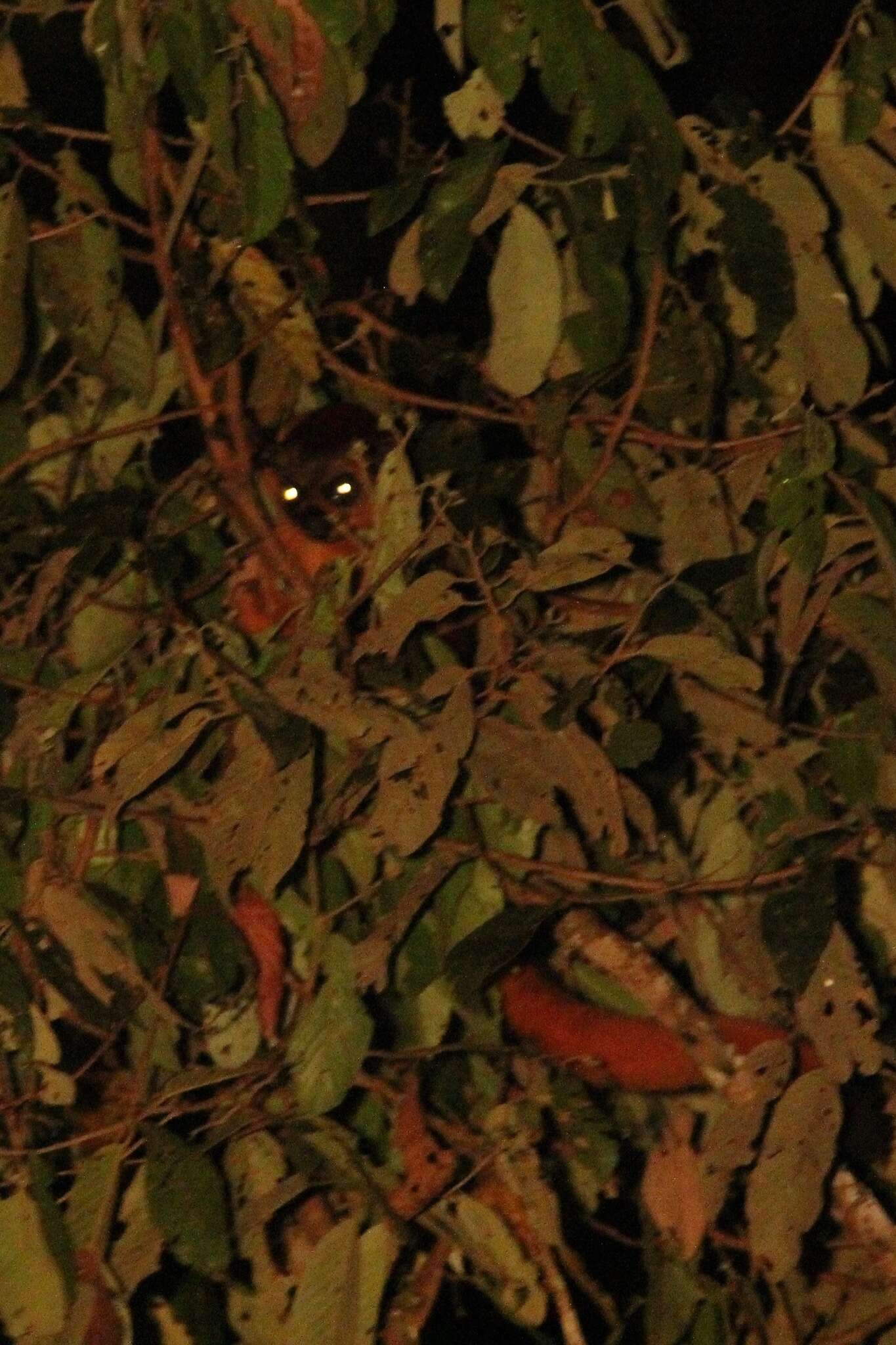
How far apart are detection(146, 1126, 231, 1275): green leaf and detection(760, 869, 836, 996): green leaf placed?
445 mm

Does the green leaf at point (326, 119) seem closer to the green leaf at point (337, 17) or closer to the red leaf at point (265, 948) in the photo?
the green leaf at point (337, 17)

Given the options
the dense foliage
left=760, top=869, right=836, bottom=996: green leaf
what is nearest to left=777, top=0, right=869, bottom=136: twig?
the dense foliage

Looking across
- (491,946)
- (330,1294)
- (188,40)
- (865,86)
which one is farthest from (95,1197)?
(865,86)

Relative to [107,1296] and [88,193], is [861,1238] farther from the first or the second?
[88,193]

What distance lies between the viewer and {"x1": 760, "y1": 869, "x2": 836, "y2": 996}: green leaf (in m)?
1.09

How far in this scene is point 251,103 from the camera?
1.20 metres

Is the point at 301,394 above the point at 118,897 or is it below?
above

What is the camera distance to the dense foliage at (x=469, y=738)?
1160mm

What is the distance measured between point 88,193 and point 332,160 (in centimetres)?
69

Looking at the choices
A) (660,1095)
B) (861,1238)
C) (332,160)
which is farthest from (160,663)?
(332,160)

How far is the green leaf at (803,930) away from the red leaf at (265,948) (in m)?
0.41

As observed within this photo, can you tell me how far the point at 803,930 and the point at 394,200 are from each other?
0.65 metres

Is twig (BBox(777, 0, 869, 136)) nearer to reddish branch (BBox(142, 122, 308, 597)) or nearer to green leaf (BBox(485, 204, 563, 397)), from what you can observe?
green leaf (BBox(485, 204, 563, 397))

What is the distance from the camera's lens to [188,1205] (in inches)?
45.8
